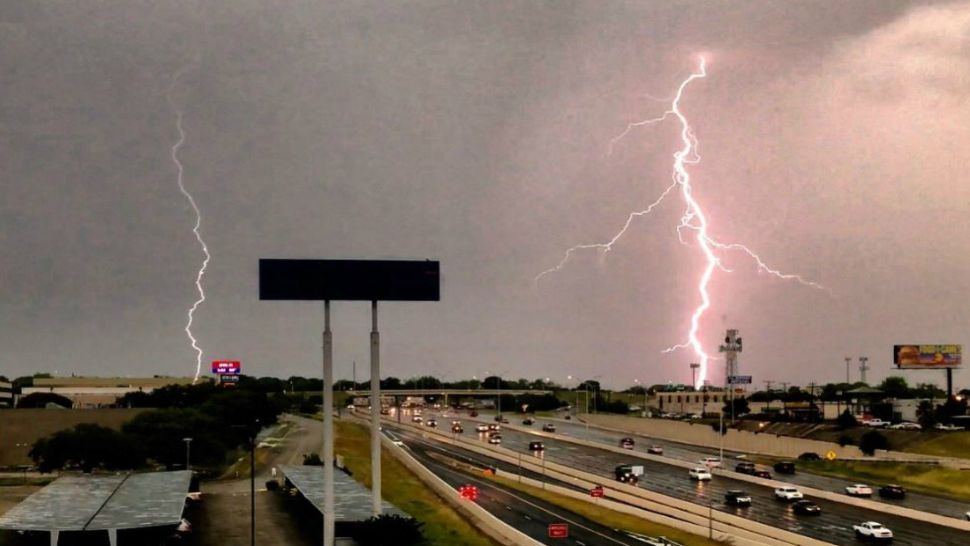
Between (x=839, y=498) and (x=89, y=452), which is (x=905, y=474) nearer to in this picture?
(x=839, y=498)

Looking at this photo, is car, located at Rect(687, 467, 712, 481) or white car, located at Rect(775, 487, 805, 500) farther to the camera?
car, located at Rect(687, 467, 712, 481)

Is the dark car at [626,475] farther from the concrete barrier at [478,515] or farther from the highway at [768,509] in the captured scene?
the concrete barrier at [478,515]

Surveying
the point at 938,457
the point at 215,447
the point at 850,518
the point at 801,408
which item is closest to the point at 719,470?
the point at 938,457

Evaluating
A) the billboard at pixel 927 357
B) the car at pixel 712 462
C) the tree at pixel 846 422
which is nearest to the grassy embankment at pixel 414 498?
the car at pixel 712 462

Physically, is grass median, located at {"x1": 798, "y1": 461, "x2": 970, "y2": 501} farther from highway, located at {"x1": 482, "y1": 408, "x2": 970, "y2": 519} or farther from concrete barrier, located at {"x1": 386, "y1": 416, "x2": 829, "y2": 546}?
concrete barrier, located at {"x1": 386, "y1": 416, "x2": 829, "y2": 546}

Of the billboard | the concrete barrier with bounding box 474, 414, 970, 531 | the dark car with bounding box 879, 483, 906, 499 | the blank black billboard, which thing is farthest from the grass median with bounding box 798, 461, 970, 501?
the blank black billboard
